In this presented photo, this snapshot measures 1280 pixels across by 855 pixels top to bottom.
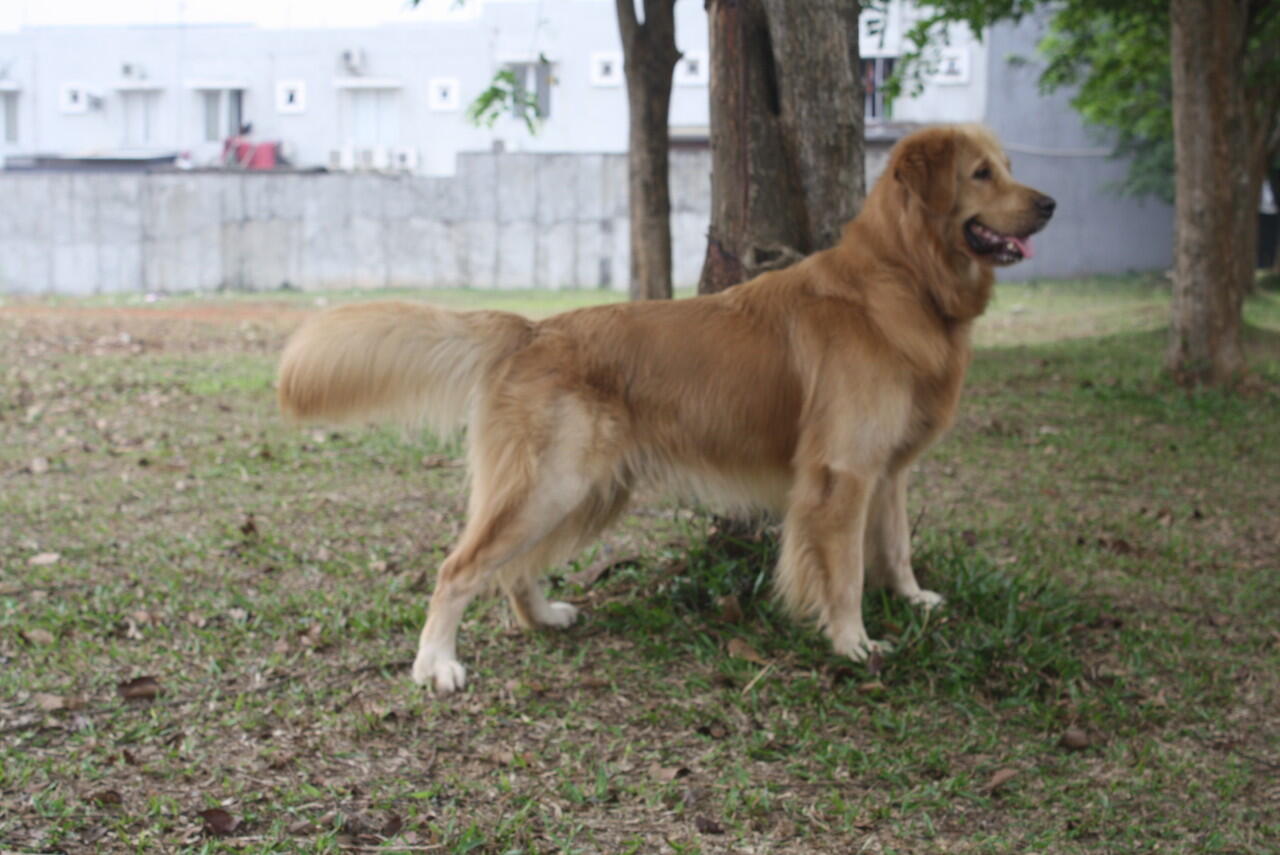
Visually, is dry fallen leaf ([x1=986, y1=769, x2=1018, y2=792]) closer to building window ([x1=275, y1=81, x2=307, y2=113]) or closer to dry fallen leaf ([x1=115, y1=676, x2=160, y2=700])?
dry fallen leaf ([x1=115, y1=676, x2=160, y2=700])

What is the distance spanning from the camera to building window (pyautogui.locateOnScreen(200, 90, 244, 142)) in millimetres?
39438

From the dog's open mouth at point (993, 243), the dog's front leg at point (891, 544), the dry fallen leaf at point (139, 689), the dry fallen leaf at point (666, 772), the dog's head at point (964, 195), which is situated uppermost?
the dog's head at point (964, 195)

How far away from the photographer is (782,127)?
5227 mm

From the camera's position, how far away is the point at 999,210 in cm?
462

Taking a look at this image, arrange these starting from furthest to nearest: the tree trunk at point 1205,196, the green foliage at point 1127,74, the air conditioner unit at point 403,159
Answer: the air conditioner unit at point 403,159 < the green foliage at point 1127,74 < the tree trunk at point 1205,196

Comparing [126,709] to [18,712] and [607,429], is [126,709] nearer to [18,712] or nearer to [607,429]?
[18,712]

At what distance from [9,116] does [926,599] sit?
144 feet

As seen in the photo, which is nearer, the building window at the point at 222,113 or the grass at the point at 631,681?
the grass at the point at 631,681

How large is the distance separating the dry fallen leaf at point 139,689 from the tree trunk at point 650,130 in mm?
6176

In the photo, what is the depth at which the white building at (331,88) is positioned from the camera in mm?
36438

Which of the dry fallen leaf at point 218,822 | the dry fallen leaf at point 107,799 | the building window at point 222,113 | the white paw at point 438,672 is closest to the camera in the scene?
the dry fallen leaf at point 218,822

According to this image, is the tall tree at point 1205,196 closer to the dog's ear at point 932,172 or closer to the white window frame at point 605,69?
the dog's ear at point 932,172

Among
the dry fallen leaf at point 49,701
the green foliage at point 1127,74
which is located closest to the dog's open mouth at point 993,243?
the dry fallen leaf at point 49,701

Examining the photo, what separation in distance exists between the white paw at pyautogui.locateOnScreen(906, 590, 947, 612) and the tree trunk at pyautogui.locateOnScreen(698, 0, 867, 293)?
1.51 meters
